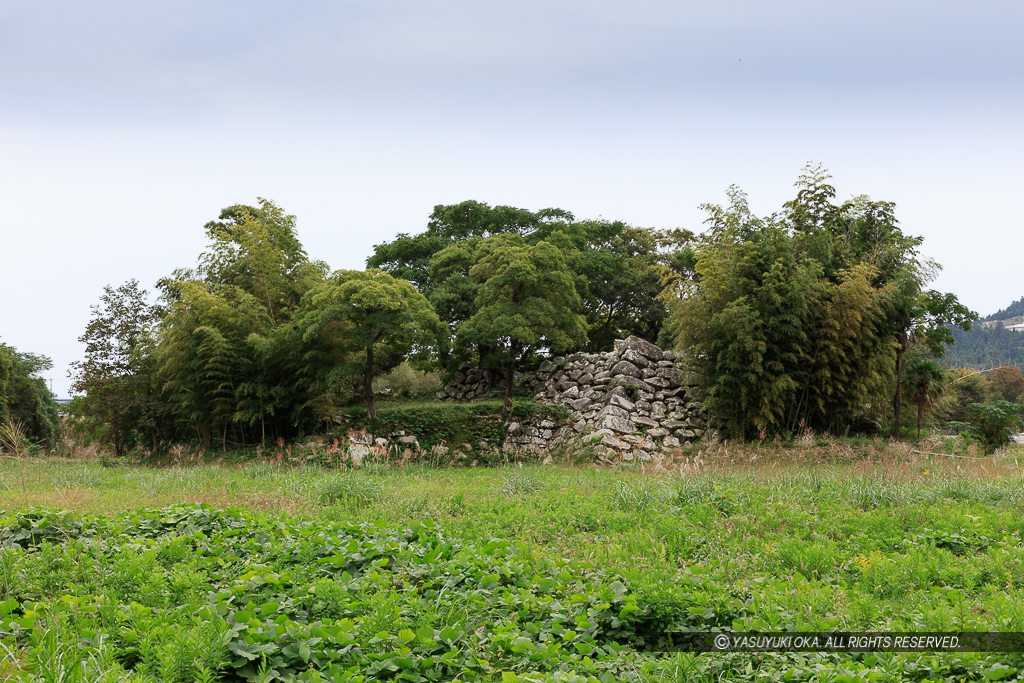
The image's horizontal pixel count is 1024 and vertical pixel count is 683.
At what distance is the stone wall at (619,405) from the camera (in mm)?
13415

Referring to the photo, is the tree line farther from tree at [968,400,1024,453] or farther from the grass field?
the grass field

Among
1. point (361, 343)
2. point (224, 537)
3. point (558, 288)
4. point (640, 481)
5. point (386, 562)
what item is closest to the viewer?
point (386, 562)

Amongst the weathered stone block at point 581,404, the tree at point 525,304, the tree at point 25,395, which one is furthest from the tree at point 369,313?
the tree at point 25,395

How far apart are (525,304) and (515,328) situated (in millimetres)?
811

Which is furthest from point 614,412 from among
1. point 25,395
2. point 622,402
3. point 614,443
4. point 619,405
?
point 25,395

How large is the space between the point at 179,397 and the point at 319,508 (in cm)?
949

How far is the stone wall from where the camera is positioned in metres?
13.4

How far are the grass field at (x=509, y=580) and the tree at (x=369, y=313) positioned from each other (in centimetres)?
629

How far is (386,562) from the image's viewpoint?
166 inches

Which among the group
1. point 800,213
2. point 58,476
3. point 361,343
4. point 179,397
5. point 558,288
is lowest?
point 58,476

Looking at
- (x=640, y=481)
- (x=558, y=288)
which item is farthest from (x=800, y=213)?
(x=640, y=481)

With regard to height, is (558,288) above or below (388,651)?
above

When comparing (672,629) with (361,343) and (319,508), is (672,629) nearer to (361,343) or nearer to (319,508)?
(319,508)

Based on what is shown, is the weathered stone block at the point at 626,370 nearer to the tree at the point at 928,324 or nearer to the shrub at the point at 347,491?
the tree at the point at 928,324
